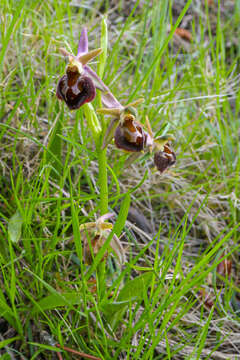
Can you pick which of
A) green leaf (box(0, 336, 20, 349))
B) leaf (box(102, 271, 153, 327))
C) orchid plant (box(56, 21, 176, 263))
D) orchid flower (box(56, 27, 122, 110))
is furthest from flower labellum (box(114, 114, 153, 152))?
green leaf (box(0, 336, 20, 349))

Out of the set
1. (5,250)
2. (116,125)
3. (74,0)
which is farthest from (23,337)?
(74,0)

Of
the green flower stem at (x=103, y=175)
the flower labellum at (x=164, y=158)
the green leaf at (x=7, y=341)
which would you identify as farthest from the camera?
the flower labellum at (x=164, y=158)

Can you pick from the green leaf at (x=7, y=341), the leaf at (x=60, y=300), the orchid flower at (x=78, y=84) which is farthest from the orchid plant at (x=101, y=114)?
the green leaf at (x=7, y=341)

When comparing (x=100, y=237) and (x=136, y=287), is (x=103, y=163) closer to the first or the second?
(x=100, y=237)

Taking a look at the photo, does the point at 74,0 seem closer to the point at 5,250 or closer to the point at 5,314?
the point at 5,250

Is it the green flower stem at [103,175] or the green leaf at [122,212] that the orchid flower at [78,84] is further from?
the green leaf at [122,212]

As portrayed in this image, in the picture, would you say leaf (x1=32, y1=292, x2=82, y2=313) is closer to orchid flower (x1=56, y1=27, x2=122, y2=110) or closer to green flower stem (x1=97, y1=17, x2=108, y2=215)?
green flower stem (x1=97, y1=17, x2=108, y2=215)
